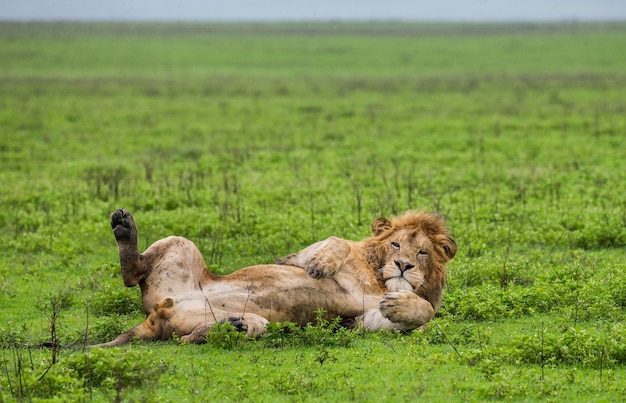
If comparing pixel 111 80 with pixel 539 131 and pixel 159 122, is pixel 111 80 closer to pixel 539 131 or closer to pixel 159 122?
pixel 159 122

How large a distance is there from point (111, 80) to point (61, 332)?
40704 millimetres

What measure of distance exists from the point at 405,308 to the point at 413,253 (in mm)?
843

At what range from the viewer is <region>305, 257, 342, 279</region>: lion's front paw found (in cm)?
810

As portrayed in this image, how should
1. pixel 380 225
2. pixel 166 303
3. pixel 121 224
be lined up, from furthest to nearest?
pixel 380 225 → pixel 121 224 → pixel 166 303

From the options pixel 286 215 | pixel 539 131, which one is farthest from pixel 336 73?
pixel 286 215

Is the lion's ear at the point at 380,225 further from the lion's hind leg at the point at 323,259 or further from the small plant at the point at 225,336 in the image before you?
the small plant at the point at 225,336

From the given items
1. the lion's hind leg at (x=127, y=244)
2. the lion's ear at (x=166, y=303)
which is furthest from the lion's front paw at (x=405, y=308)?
the lion's hind leg at (x=127, y=244)

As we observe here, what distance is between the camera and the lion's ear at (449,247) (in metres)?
8.83

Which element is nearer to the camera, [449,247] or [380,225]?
[449,247]

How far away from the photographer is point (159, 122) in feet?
90.3

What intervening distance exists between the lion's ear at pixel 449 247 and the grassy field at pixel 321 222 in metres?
0.50

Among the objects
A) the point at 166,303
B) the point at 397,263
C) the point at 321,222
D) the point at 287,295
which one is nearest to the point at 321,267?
the point at 287,295

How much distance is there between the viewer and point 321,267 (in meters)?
8.10

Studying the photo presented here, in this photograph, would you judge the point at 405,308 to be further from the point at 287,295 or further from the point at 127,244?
the point at 127,244
